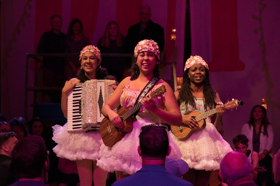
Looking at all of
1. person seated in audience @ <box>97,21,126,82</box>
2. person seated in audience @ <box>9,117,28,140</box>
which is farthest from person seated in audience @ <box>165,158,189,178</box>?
person seated in audience @ <box>97,21,126,82</box>

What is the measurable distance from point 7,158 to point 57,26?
4537 millimetres

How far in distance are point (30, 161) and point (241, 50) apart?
267 inches

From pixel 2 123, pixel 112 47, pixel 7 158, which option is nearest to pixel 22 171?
pixel 7 158

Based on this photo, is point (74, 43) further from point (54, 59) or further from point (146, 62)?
point (146, 62)

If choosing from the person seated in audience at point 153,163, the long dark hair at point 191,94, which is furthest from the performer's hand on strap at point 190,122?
the person seated in audience at point 153,163

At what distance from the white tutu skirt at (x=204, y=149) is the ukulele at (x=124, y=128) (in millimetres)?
948

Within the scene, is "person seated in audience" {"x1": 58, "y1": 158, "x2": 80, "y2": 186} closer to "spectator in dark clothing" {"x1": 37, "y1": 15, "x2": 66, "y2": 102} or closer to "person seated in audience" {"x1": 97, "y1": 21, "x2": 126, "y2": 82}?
"spectator in dark clothing" {"x1": 37, "y1": 15, "x2": 66, "y2": 102}

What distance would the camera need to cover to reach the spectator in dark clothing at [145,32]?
8.22 m

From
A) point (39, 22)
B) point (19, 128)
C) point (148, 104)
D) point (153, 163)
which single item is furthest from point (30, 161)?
point (39, 22)

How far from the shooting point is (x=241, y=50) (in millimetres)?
8883

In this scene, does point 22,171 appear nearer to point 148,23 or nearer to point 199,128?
point 199,128

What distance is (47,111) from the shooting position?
7824mm

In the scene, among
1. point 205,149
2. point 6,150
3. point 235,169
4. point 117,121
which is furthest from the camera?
point 205,149

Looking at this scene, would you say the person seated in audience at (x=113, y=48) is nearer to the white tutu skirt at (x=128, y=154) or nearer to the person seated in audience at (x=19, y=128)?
the person seated in audience at (x=19, y=128)
